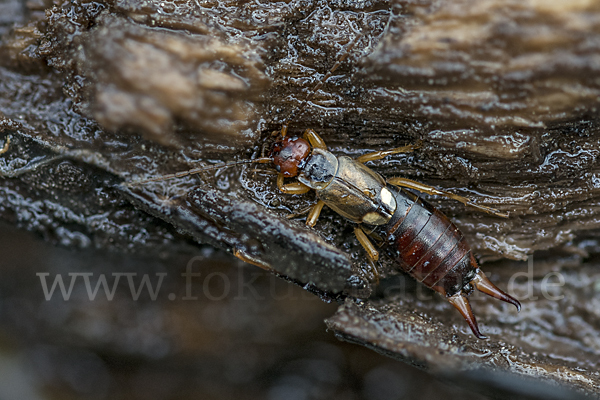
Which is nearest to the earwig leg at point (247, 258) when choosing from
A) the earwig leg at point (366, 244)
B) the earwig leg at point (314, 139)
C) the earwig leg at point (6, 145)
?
the earwig leg at point (366, 244)

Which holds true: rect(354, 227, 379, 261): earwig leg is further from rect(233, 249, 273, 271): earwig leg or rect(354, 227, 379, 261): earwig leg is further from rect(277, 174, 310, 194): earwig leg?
rect(233, 249, 273, 271): earwig leg

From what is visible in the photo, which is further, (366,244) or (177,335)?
(177,335)

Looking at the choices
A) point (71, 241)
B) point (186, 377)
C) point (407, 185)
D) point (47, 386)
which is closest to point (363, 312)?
point (407, 185)

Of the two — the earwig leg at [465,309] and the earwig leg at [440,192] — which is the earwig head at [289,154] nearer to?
the earwig leg at [440,192]

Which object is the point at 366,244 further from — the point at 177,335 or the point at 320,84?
the point at 177,335

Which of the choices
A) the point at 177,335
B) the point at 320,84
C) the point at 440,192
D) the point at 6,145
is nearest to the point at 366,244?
the point at 440,192

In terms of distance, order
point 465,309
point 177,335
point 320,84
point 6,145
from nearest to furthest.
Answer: point 320,84 < point 6,145 < point 465,309 < point 177,335
